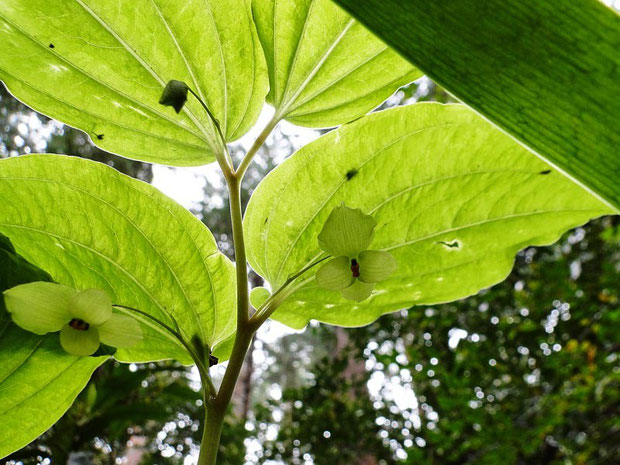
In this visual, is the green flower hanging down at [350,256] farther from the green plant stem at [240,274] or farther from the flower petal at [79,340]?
the flower petal at [79,340]

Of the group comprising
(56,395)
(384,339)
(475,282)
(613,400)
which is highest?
(384,339)

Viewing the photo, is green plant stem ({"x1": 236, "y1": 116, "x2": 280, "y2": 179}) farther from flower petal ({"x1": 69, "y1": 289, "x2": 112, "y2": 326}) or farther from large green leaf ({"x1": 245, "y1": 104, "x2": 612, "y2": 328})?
flower petal ({"x1": 69, "y1": 289, "x2": 112, "y2": 326})

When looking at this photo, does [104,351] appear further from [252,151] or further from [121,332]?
[252,151]

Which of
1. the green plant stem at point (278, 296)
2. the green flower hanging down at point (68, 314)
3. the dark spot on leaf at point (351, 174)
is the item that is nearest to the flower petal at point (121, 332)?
the green flower hanging down at point (68, 314)

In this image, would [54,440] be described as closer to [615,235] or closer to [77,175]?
[77,175]

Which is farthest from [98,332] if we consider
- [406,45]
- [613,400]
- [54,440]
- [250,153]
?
[613,400]

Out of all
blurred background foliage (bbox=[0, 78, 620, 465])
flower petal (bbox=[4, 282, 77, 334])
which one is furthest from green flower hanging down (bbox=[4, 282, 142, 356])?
blurred background foliage (bbox=[0, 78, 620, 465])
